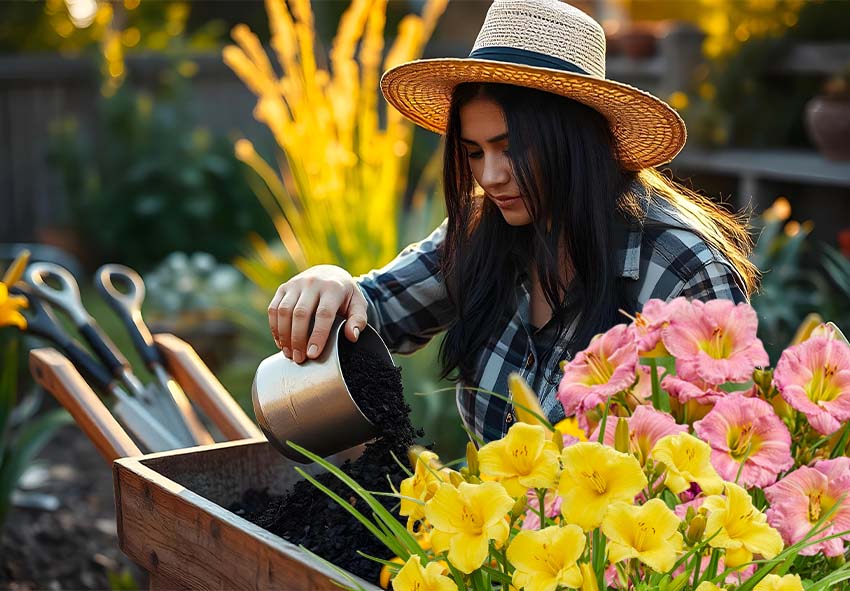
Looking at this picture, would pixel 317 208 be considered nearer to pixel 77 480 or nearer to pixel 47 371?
pixel 77 480

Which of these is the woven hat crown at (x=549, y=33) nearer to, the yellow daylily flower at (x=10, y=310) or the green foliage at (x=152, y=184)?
the yellow daylily flower at (x=10, y=310)

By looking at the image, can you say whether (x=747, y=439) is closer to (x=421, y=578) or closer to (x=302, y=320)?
(x=421, y=578)

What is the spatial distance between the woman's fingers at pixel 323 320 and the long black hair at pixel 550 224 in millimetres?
299

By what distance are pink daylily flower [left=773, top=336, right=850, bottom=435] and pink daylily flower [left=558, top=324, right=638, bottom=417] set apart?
0.38 feet

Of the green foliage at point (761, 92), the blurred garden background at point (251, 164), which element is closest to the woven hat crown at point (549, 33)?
the blurred garden background at point (251, 164)

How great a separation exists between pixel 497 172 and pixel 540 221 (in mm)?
102

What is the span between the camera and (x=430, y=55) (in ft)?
23.1

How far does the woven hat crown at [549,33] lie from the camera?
1.54 m

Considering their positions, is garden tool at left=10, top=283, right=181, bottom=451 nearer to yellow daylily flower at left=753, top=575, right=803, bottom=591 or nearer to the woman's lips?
the woman's lips

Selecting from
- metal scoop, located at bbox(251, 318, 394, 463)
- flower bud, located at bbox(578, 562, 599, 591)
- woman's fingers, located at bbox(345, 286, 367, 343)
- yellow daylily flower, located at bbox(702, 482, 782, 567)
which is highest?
yellow daylily flower, located at bbox(702, 482, 782, 567)

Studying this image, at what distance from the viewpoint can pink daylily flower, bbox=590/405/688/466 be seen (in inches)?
33.5

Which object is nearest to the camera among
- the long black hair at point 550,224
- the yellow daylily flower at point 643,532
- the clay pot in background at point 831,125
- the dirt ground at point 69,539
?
the yellow daylily flower at point 643,532

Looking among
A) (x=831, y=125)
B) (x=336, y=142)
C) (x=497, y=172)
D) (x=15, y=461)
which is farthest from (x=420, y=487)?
(x=831, y=125)

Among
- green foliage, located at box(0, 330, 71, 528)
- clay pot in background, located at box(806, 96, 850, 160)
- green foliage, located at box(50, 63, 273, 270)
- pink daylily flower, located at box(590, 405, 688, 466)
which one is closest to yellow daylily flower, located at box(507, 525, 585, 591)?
pink daylily flower, located at box(590, 405, 688, 466)
